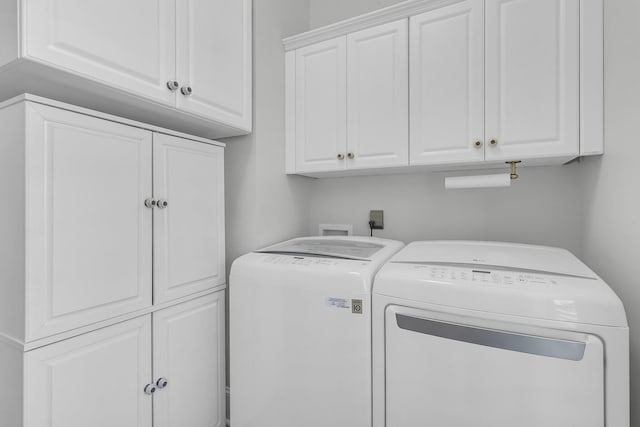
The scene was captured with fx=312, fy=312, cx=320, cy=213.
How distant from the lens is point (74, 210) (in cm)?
94

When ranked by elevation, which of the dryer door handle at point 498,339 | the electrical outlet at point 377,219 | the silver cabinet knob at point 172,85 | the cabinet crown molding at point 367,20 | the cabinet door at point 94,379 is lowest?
the cabinet door at point 94,379

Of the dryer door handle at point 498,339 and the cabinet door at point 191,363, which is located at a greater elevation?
the dryer door handle at point 498,339

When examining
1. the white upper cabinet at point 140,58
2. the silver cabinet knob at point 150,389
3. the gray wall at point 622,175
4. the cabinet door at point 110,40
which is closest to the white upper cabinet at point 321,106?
the white upper cabinet at point 140,58

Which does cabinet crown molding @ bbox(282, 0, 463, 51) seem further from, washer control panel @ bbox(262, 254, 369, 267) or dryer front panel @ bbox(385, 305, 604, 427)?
dryer front panel @ bbox(385, 305, 604, 427)

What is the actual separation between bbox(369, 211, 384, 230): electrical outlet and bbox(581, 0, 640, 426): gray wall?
3.13ft

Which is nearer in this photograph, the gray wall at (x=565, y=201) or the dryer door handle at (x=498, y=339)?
the dryer door handle at (x=498, y=339)

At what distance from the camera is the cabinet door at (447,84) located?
133 cm

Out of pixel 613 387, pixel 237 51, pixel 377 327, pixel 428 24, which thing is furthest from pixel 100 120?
pixel 613 387

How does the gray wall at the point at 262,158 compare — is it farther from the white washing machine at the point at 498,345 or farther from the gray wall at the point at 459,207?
the white washing machine at the point at 498,345

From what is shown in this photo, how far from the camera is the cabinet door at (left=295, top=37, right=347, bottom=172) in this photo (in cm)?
162

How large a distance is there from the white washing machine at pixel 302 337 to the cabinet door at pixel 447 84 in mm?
540

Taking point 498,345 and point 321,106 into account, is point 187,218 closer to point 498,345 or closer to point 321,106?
point 321,106

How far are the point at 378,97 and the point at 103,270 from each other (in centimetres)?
135

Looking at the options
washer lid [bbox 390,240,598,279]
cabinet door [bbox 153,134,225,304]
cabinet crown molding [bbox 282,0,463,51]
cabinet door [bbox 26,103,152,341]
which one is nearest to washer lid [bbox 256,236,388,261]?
washer lid [bbox 390,240,598,279]
